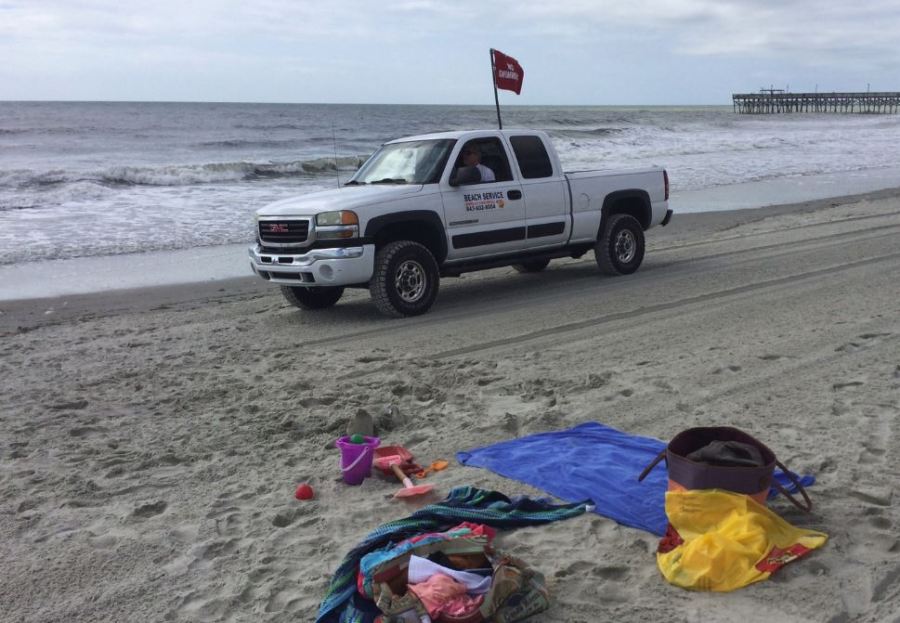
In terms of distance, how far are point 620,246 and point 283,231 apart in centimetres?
450

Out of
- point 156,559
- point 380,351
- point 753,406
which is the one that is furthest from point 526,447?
point 380,351

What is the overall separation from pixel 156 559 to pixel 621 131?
4927 cm

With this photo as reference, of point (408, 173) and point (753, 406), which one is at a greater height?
point (408, 173)

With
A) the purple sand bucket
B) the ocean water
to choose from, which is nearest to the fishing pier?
the ocean water

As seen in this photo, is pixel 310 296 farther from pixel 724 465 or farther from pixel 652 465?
pixel 724 465

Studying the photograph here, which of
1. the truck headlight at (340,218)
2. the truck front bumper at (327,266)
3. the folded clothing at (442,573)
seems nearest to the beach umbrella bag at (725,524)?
the folded clothing at (442,573)

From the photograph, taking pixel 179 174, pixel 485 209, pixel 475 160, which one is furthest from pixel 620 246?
pixel 179 174

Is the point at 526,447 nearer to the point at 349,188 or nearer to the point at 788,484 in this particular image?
the point at 788,484

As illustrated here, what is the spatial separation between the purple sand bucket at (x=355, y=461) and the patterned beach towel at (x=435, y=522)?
64cm

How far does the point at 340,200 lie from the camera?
28.8 feet

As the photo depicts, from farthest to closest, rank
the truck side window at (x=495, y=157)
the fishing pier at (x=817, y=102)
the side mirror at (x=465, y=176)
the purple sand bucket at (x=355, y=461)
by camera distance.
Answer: the fishing pier at (x=817, y=102) → the truck side window at (x=495, y=157) → the side mirror at (x=465, y=176) → the purple sand bucket at (x=355, y=461)

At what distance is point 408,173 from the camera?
9.48m

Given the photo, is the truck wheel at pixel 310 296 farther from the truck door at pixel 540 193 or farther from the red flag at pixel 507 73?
the red flag at pixel 507 73

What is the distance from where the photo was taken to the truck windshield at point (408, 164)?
30.8 ft
